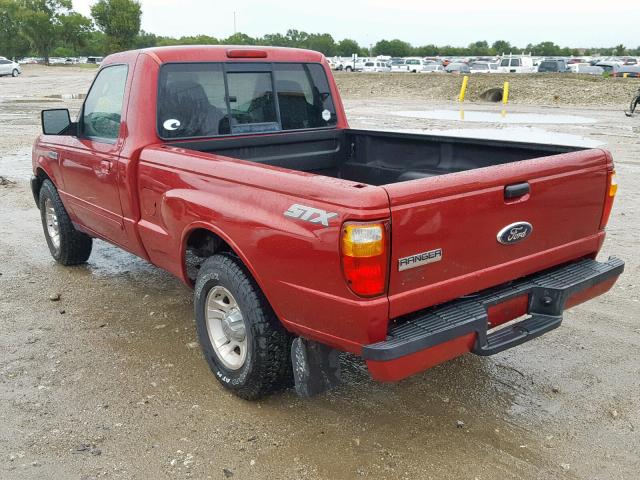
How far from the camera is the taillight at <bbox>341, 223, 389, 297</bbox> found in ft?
8.70

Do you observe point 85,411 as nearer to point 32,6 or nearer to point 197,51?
point 197,51

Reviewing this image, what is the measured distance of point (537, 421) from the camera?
3492 mm

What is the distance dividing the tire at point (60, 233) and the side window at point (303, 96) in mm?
2332

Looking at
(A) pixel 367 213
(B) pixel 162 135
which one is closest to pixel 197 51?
(B) pixel 162 135

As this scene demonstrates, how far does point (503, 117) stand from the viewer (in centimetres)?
2028

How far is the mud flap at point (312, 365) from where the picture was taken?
316cm

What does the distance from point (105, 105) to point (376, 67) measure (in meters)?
53.4

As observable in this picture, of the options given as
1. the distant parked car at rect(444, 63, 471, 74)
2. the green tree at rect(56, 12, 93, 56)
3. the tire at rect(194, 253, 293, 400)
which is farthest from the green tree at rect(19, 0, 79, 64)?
the tire at rect(194, 253, 293, 400)

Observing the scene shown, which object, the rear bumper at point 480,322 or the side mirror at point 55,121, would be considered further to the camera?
the side mirror at point 55,121

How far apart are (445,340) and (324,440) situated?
94 centimetres

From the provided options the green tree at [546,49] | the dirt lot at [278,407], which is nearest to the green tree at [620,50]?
the green tree at [546,49]

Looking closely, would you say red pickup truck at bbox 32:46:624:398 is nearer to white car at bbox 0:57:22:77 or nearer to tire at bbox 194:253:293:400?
tire at bbox 194:253:293:400

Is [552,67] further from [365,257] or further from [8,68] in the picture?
[365,257]

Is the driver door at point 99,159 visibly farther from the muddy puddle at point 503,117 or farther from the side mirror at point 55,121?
the muddy puddle at point 503,117
